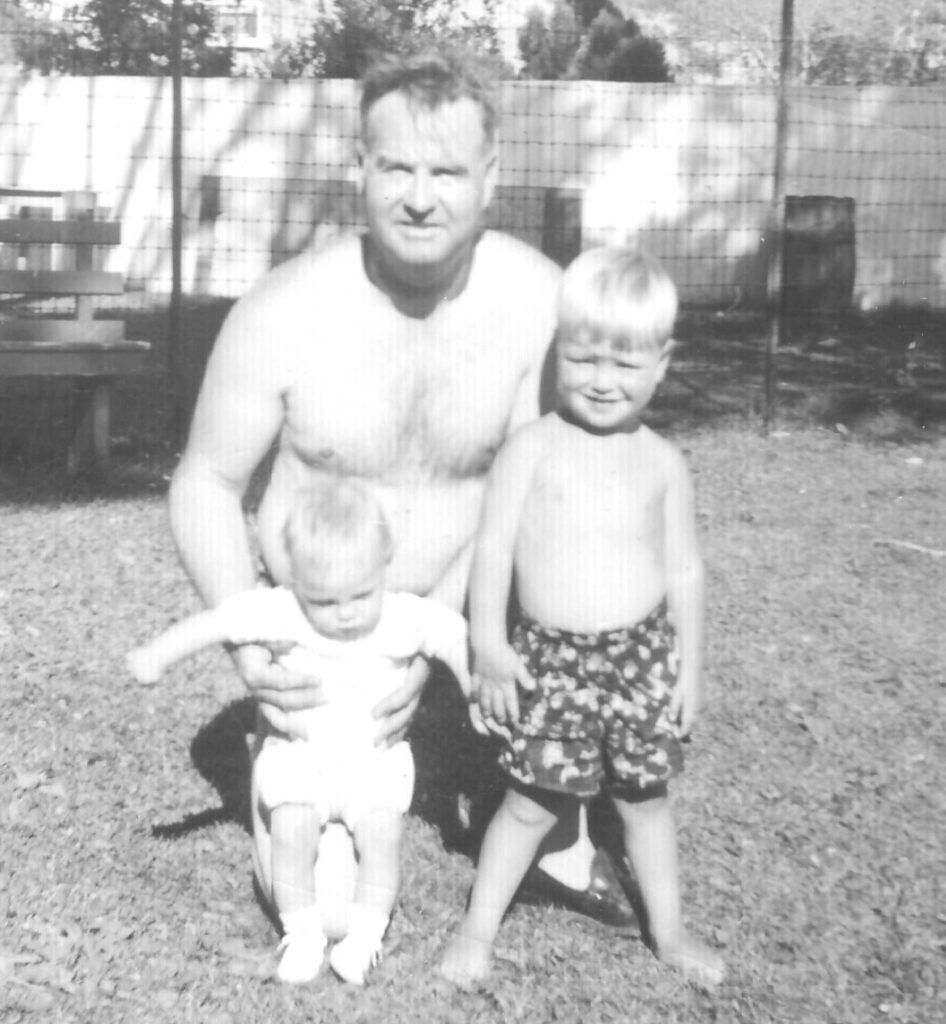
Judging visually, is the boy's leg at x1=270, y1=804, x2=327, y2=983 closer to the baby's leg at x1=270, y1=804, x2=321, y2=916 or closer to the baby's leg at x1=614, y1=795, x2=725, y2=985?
the baby's leg at x1=270, y1=804, x2=321, y2=916

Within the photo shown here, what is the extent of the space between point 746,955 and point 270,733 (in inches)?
41.8

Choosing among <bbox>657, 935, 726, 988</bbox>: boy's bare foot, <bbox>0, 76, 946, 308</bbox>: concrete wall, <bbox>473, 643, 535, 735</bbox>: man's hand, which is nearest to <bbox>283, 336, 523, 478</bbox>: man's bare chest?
<bbox>473, 643, 535, 735</bbox>: man's hand

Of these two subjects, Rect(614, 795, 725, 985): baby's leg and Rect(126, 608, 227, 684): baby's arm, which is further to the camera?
Rect(614, 795, 725, 985): baby's leg

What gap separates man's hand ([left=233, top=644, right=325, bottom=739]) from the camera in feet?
9.91

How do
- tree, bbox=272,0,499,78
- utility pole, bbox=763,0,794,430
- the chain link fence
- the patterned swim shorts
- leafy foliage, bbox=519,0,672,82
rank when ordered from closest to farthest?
the patterned swim shorts → utility pole, bbox=763,0,794,430 → the chain link fence → tree, bbox=272,0,499,78 → leafy foliage, bbox=519,0,672,82

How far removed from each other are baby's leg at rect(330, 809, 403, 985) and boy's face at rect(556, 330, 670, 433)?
89cm

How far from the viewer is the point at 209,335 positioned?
460 inches

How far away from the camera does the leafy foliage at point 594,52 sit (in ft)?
77.1

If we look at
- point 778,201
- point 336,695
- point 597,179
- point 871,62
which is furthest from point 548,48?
point 336,695

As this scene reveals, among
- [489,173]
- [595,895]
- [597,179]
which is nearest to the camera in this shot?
[489,173]

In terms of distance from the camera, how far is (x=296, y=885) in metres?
3.10

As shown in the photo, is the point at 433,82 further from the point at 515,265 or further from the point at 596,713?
the point at 596,713

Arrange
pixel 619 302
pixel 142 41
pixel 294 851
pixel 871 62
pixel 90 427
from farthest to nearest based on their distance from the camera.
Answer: pixel 871 62, pixel 142 41, pixel 90 427, pixel 294 851, pixel 619 302

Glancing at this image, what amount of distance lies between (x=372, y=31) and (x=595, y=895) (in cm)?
1567
